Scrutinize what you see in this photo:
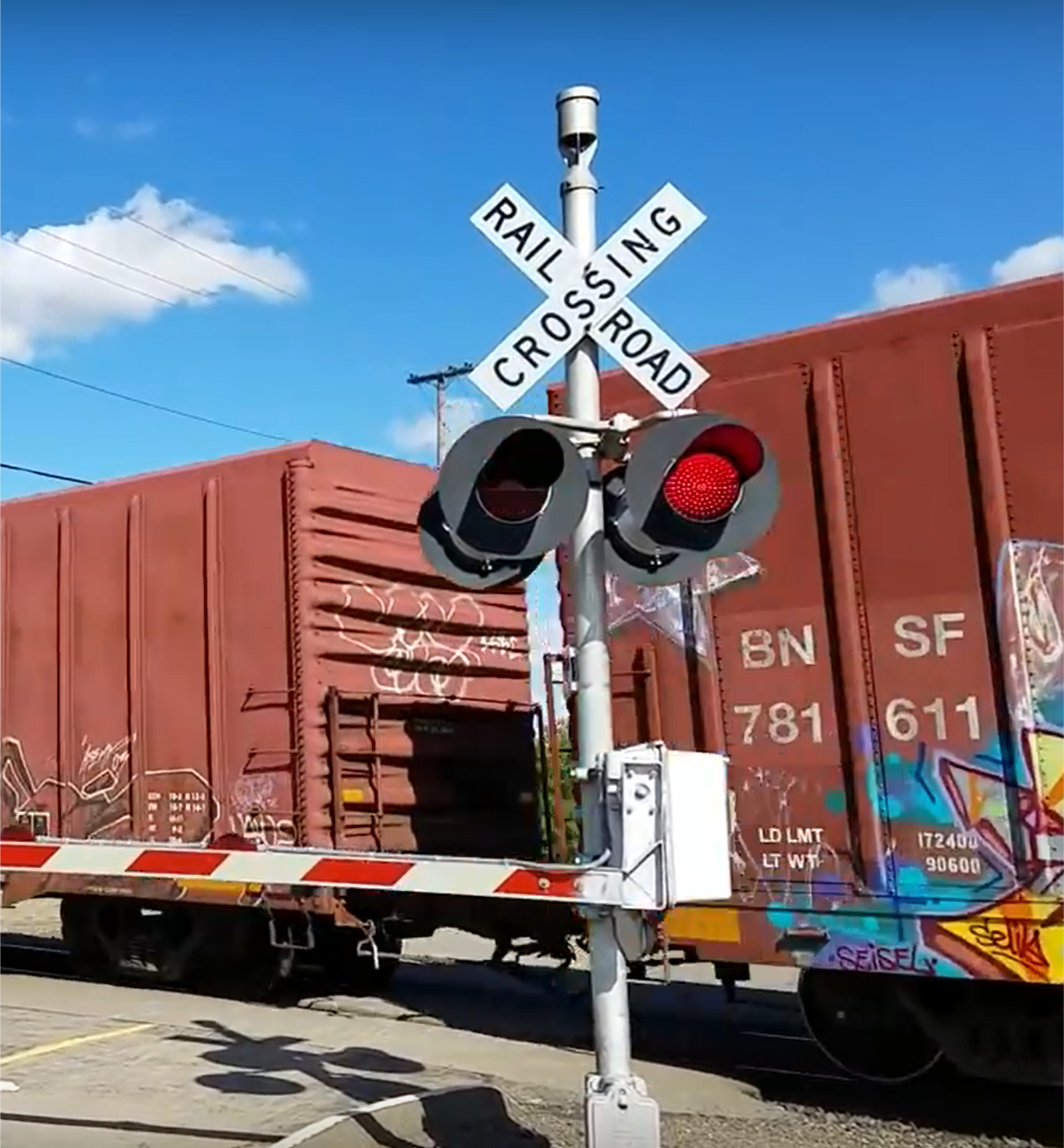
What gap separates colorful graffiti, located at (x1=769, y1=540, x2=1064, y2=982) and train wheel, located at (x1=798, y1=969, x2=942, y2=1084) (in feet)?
1.33

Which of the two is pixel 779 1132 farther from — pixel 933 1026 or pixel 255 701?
pixel 255 701

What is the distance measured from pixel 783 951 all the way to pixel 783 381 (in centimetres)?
287

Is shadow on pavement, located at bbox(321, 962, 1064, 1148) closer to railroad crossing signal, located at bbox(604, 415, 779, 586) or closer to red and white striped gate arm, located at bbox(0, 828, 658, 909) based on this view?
red and white striped gate arm, located at bbox(0, 828, 658, 909)

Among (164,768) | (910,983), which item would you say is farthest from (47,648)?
(910,983)

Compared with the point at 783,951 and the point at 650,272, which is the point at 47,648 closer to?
the point at 783,951

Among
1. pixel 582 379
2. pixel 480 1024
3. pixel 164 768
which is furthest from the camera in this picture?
pixel 164 768

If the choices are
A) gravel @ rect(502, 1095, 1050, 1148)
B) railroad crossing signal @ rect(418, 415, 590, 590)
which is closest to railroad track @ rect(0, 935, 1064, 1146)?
gravel @ rect(502, 1095, 1050, 1148)

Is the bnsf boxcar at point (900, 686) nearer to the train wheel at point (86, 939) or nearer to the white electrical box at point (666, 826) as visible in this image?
the white electrical box at point (666, 826)

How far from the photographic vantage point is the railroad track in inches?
260

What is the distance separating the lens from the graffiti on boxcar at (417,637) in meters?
9.51

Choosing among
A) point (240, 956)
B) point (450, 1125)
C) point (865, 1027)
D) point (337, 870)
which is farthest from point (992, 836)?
point (240, 956)

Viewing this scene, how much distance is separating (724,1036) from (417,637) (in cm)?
350

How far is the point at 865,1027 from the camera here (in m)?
6.83

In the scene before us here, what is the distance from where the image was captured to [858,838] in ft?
21.5
